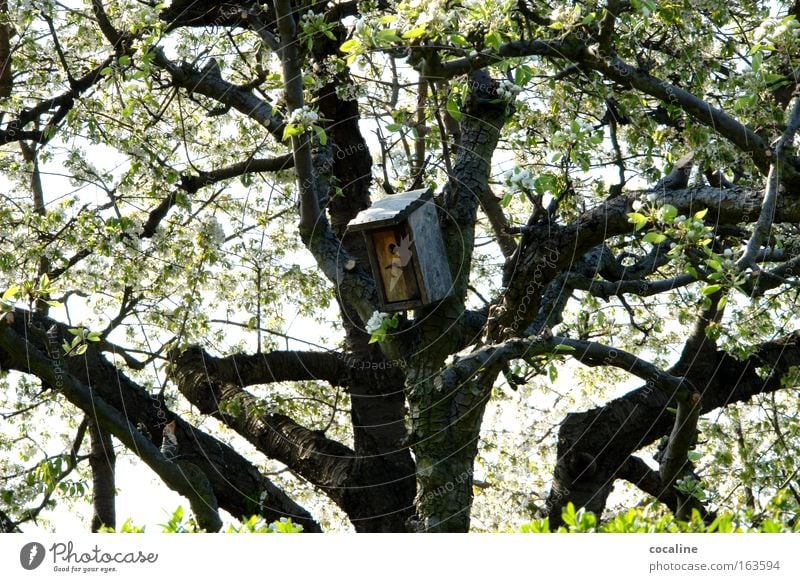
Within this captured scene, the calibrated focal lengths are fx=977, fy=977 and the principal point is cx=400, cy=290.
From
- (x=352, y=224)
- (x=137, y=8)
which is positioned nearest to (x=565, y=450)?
(x=352, y=224)

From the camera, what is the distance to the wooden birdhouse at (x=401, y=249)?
229 inches

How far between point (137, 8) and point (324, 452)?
3.82 m

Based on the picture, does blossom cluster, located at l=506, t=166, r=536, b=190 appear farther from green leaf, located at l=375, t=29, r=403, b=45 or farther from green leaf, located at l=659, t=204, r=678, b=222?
green leaf, located at l=375, t=29, r=403, b=45

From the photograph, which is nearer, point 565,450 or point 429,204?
point 429,204

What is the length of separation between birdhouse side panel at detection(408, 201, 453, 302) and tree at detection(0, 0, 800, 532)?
31cm

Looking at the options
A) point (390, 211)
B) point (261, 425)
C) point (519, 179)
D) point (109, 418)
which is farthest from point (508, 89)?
point (261, 425)

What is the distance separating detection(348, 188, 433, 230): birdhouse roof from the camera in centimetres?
573

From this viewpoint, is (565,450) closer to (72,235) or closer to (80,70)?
(72,235)

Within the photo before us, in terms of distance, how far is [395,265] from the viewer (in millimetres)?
5938

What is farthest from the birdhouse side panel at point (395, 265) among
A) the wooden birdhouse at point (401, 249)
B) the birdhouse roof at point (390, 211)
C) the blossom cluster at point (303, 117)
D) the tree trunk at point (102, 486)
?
the tree trunk at point (102, 486)

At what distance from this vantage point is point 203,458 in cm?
775

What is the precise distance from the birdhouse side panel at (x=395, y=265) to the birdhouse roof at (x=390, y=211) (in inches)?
4.3

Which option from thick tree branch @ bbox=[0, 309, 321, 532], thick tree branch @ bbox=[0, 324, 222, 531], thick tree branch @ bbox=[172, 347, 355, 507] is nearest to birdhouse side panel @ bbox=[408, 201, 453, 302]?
thick tree branch @ bbox=[0, 324, 222, 531]

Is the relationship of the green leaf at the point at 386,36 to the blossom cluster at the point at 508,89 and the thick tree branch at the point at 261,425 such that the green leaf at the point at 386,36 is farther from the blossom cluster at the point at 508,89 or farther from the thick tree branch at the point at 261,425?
the thick tree branch at the point at 261,425
